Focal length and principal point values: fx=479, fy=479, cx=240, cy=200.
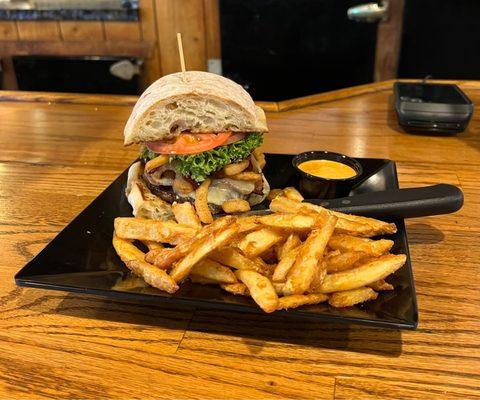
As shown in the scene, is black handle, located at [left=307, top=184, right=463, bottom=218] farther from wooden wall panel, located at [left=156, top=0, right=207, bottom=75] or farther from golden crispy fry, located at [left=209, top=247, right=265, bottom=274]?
wooden wall panel, located at [left=156, top=0, right=207, bottom=75]

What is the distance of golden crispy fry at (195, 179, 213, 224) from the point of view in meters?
1.66

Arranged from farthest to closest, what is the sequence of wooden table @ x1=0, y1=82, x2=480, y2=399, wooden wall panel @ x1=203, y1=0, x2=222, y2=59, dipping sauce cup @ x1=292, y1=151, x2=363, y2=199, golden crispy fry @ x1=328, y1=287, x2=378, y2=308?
wooden wall panel @ x1=203, y1=0, x2=222, y2=59
dipping sauce cup @ x1=292, y1=151, x2=363, y2=199
golden crispy fry @ x1=328, y1=287, x2=378, y2=308
wooden table @ x1=0, y1=82, x2=480, y2=399

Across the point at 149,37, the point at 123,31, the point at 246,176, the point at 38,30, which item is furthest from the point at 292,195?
the point at 38,30

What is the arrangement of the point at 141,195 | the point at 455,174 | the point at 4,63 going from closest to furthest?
the point at 141,195 < the point at 455,174 < the point at 4,63

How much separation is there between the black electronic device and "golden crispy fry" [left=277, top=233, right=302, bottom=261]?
160cm

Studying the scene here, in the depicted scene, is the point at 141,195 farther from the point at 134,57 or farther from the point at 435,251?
the point at 134,57

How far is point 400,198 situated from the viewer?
1559 mm

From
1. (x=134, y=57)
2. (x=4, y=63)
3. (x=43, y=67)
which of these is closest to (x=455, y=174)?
(x=134, y=57)

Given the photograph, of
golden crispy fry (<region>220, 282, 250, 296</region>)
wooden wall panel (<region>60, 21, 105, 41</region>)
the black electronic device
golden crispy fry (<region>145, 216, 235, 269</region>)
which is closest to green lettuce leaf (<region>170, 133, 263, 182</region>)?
golden crispy fry (<region>145, 216, 235, 269</region>)

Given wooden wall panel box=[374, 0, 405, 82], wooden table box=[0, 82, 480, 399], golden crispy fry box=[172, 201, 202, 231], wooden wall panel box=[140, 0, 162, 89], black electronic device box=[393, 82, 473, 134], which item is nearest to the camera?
wooden table box=[0, 82, 480, 399]

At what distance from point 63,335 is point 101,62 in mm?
4619

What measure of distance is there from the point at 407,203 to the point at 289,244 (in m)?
0.45

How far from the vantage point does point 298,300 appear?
118 cm

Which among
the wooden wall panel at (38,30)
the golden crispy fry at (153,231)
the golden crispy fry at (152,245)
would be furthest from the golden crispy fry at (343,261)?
the wooden wall panel at (38,30)
